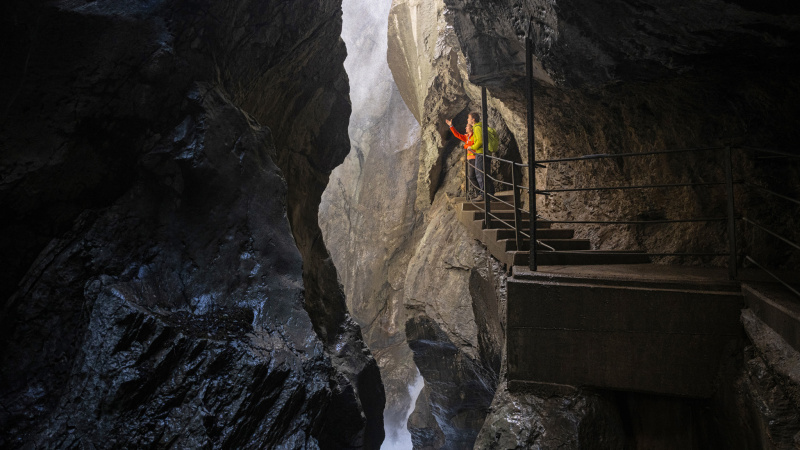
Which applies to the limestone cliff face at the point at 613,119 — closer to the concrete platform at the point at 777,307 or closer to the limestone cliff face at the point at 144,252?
the concrete platform at the point at 777,307

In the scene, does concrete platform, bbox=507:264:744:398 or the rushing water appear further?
Result: the rushing water

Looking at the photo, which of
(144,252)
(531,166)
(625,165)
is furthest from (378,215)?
(144,252)

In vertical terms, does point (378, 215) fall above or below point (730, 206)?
below

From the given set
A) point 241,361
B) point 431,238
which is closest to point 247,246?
point 241,361

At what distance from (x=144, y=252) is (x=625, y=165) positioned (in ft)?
17.0

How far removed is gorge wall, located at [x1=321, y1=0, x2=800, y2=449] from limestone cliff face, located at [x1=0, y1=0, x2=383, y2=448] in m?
2.00

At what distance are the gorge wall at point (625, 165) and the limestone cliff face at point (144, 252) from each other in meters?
2.00

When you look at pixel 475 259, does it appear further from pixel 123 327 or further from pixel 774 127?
pixel 123 327

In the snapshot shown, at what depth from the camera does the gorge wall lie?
3736mm

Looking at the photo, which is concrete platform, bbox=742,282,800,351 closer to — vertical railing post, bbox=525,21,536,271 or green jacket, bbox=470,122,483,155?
vertical railing post, bbox=525,21,536,271

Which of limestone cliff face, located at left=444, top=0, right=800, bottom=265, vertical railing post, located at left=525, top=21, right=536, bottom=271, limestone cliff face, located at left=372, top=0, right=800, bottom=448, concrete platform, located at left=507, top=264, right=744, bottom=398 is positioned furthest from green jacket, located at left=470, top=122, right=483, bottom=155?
concrete platform, located at left=507, top=264, right=744, bottom=398

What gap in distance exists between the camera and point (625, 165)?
6.30 metres

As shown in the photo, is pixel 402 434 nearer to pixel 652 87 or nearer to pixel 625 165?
pixel 625 165

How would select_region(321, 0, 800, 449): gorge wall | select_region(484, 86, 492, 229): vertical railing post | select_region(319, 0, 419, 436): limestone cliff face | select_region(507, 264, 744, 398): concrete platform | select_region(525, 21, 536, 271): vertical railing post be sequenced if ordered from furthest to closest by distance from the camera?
1. select_region(319, 0, 419, 436): limestone cliff face
2. select_region(484, 86, 492, 229): vertical railing post
3. select_region(525, 21, 536, 271): vertical railing post
4. select_region(507, 264, 744, 398): concrete platform
5. select_region(321, 0, 800, 449): gorge wall
